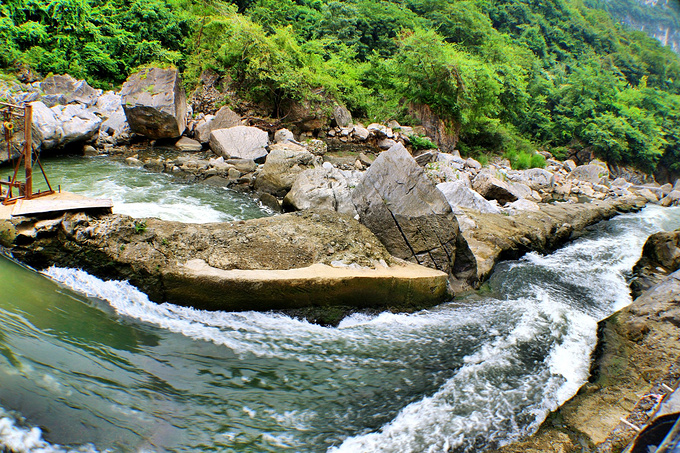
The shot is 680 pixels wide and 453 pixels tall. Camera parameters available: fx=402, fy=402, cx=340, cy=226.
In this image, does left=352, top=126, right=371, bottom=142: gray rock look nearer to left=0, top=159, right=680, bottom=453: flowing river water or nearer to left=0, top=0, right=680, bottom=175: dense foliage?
left=0, top=0, right=680, bottom=175: dense foliage

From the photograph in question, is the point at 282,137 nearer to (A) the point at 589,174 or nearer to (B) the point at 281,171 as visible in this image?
(B) the point at 281,171

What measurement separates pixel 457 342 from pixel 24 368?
381 cm

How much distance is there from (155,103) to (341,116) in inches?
301

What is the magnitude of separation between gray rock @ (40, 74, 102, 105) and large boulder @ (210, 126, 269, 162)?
447cm

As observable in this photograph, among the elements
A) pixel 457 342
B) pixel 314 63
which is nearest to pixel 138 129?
pixel 314 63

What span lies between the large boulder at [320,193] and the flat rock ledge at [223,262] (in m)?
2.74

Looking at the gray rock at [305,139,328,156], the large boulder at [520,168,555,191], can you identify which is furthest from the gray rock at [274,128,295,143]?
the large boulder at [520,168,555,191]

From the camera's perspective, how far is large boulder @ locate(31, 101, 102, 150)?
31.6 feet

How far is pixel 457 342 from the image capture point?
4.40 meters

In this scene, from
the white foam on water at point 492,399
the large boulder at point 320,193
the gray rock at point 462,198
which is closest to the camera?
the white foam on water at point 492,399

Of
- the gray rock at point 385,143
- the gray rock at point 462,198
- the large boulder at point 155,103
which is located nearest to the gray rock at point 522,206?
the gray rock at point 462,198

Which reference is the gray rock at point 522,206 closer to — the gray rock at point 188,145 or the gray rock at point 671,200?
the gray rock at point 188,145

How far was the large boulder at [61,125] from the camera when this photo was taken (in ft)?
31.6

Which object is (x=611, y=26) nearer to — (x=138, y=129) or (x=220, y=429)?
(x=138, y=129)
